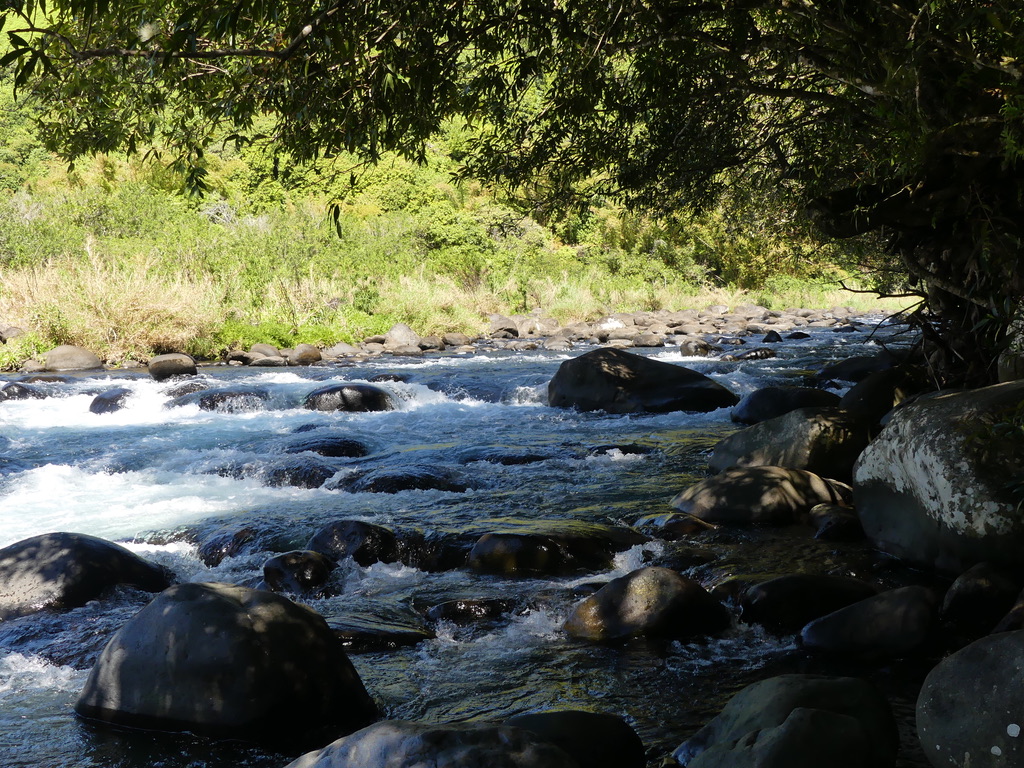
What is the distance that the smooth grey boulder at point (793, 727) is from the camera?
3.04 meters

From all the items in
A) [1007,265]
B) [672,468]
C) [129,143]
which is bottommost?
[672,468]

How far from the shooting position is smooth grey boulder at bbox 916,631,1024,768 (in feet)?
9.71

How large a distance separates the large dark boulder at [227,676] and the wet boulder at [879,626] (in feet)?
7.05

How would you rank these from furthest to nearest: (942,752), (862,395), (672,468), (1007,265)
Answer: (862,395), (672,468), (1007,265), (942,752)

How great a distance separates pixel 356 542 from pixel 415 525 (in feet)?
2.50

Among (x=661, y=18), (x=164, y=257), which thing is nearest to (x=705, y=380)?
(x=661, y=18)

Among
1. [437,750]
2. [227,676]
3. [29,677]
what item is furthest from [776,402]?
[437,750]

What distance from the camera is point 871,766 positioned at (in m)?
3.11

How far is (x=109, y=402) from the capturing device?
40.7 feet

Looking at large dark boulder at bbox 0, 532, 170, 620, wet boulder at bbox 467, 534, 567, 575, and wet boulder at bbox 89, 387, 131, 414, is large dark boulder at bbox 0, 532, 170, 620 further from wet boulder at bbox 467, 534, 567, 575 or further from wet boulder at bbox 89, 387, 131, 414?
wet boulder at bbox 89, 387, 131, 414

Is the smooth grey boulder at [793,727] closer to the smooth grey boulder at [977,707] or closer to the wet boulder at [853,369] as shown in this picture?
the smooth grey boulder at [977,707]

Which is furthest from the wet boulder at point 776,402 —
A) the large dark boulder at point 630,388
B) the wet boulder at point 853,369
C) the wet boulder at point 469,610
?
the wet boulder at point 469,610

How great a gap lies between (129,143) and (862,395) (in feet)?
23.8

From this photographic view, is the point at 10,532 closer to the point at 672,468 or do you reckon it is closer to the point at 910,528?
the point at 672,468
